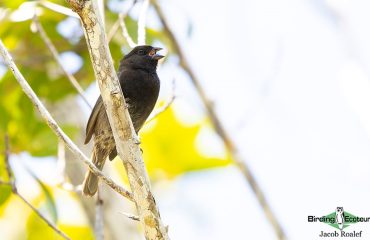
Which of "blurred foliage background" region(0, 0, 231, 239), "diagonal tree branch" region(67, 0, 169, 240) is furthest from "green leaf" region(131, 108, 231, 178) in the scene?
"diagonal tree branch" region(67, 0, 169, 240)

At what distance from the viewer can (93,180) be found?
4590mm

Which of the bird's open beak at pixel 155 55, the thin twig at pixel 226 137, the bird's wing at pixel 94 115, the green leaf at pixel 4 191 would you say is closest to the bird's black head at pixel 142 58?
the bird's open beak at pixel 155 55

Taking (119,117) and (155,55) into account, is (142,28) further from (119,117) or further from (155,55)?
(119,117)

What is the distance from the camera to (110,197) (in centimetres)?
497

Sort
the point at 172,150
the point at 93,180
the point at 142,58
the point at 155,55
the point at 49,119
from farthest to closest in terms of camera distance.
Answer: the point at 172,150, the point at 155,55, the point at 142,58, the point at 93,180, the point at 49,119

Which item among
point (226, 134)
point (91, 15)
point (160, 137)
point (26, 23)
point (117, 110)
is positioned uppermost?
point (26, 23)

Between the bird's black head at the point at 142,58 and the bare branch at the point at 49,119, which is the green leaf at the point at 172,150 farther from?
the bare branch at the point at 49,119

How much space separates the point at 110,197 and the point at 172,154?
3.09 feet

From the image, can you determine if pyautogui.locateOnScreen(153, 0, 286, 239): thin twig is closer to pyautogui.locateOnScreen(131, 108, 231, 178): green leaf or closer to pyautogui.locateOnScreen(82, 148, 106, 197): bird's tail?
pyautogui.locateOnScreen(82, 148, 106, 197): bird's tail

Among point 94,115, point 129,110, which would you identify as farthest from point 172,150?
point 94,115

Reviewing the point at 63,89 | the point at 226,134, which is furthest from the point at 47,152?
the point at 226,134

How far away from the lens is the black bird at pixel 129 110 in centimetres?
464

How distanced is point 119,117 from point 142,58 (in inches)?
76.1

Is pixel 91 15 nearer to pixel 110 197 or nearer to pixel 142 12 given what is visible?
pixel 142 12
